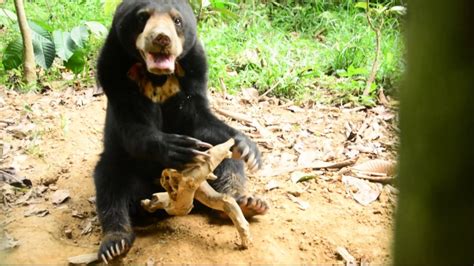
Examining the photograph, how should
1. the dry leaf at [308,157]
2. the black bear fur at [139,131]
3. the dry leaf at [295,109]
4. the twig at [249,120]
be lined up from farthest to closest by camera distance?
the dry leaf at [295,109], the twig at [249,120], the dry leaf at [308,157], the black bear fur at [139,131]

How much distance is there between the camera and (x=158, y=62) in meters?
3.28

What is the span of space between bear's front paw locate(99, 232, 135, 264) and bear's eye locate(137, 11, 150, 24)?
1227 mm

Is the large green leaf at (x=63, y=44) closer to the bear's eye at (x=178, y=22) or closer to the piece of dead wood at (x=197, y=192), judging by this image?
the bear's eye at (x=178, y=22)

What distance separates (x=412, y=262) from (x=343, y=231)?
8.42 feet

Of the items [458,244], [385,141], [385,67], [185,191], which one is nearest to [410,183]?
[458,244]

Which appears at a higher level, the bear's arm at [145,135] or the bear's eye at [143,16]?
the bear's eye at [143,16]

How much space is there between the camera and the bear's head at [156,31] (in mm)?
3259

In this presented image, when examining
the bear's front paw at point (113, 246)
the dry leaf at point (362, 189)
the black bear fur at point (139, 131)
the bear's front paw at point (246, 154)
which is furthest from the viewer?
the dry leaf at point (362, 189)

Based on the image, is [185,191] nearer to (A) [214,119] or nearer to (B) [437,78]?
(A) [214,119]

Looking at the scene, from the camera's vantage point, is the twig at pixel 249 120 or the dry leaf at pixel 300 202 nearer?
the dry leaf at pixel 300 202

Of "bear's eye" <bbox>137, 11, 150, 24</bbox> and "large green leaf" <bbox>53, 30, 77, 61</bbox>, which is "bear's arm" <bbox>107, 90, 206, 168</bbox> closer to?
"bear's eye" <bbox>137, 11, 150, 24</bbox>

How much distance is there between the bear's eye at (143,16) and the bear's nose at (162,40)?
259 mm

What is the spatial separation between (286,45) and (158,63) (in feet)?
13.4

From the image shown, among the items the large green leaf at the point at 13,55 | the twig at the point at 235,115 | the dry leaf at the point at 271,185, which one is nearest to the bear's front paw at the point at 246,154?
the dry leaf at the point at 271,185
